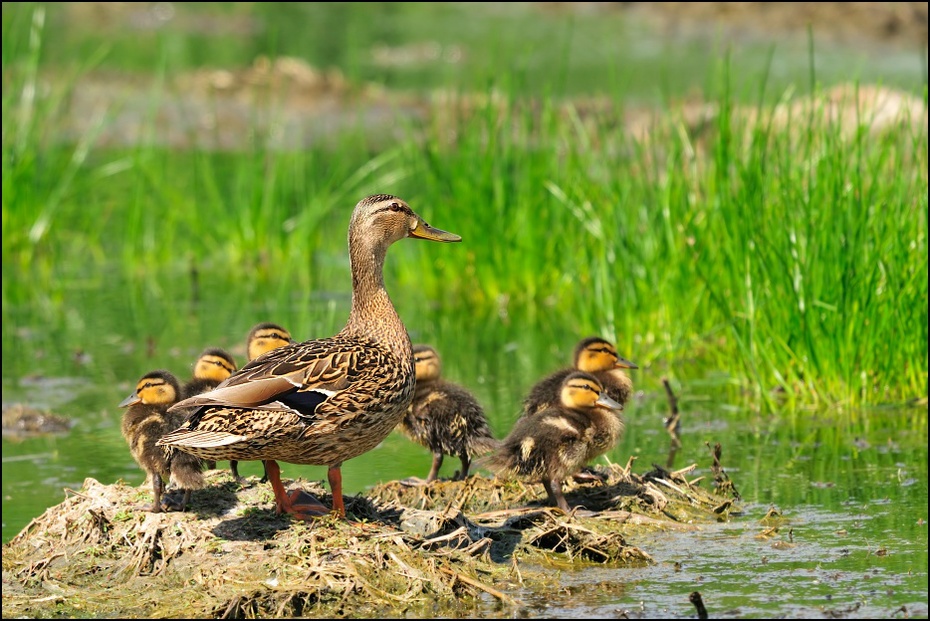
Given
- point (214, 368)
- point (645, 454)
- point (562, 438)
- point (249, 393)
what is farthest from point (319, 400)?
point (645, 454)

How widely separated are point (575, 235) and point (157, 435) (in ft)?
17.6

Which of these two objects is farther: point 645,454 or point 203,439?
point 645,454

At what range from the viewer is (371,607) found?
5.68 m

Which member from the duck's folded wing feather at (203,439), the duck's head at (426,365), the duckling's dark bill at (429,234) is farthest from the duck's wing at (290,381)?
the duck's head at (426,365)

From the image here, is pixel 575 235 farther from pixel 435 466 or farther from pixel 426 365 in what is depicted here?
pixel 435 466

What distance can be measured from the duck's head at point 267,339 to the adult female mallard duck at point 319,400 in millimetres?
1242

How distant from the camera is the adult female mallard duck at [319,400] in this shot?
5.75 m

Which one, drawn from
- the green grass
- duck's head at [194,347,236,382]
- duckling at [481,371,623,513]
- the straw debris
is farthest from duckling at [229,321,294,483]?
the green grass

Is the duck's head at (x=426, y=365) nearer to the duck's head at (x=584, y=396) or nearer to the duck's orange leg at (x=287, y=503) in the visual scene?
the duck's head at (x=584, y=396)

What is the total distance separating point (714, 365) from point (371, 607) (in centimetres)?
498

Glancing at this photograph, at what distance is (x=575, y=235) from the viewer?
37.1ft

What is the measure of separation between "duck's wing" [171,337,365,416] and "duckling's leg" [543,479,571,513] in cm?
124

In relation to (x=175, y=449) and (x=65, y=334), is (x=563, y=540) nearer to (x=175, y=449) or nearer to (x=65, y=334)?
(x=175, y=449)

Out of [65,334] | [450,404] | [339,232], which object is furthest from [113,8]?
[450,404]
